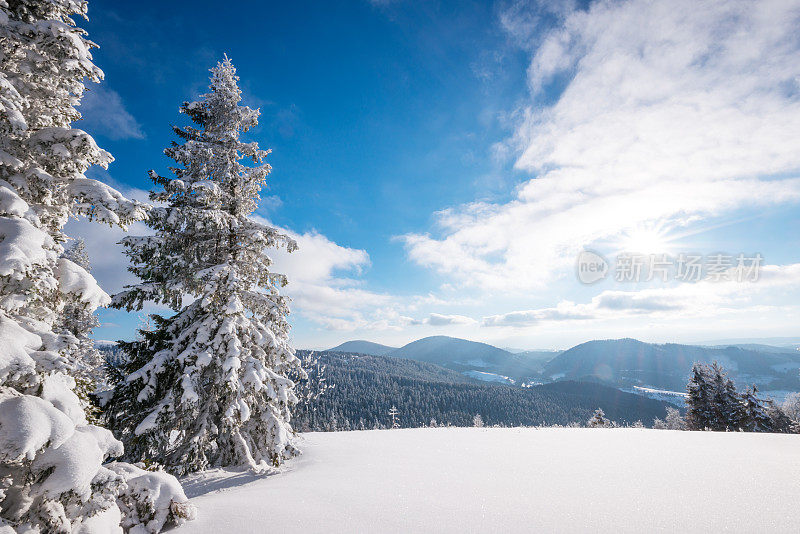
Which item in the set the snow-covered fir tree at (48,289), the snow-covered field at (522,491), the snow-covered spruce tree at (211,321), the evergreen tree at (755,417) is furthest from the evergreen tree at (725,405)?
the snow-covered fir tree at (48,289)

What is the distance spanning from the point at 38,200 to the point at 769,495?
1256 centimetres

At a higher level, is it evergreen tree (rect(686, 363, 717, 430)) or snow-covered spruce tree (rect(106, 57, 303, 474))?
snow-covered spruce tree (rect(106, 57, 303, 474))

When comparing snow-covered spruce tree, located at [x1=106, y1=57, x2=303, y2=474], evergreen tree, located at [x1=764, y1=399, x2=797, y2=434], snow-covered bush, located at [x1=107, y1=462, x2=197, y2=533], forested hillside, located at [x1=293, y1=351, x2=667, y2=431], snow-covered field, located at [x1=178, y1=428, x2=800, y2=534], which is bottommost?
forested hillside, located at [x1=293, y1=351, x2=667, y2=431]

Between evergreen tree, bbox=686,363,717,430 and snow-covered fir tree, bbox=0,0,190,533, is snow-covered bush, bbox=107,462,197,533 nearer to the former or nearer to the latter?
snow-covered fir tree, bbox=0,0,190,533

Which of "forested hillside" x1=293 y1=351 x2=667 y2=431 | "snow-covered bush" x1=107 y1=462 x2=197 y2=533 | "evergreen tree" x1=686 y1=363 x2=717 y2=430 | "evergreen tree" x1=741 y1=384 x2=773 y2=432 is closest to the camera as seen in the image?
"snow-covered bush" x1=107 y1=462 x2=197 y2=533

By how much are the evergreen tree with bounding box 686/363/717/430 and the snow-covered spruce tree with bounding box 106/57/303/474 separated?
1475 inches

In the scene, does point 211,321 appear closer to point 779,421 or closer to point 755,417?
point 755,417

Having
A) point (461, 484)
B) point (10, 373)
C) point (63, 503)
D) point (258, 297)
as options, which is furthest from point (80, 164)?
point (461, 484)

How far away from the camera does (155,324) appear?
9.82 meters

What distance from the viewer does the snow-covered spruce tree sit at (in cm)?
845

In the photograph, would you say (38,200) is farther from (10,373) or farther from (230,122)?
(230,122)

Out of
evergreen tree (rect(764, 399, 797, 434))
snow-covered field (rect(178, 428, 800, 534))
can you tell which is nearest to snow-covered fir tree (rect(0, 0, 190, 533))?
snow-covered field (rect(178, 428, 800, 534))

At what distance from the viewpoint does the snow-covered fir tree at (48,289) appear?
3.37 metres

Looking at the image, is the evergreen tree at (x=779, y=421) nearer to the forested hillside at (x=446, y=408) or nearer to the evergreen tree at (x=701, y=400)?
the evergreen tree at (x=701, y=400)
